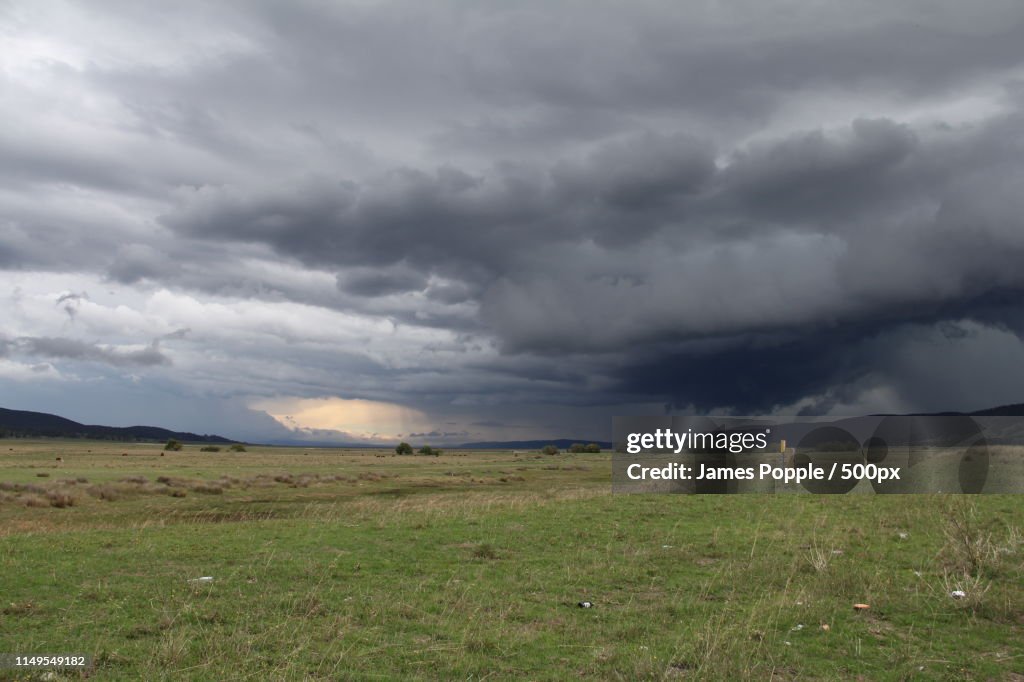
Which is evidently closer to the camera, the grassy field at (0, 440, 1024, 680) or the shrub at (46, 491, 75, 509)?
the grassy field at (0, 440, 1024, 680)

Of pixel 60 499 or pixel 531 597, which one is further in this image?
pixel 60 499

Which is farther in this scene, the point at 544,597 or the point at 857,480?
the point at 857,480

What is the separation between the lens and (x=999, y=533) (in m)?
20.9

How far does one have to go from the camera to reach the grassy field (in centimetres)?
1048

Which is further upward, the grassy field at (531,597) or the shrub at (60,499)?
the grassy field at (531,597)

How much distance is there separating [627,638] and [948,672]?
484cm

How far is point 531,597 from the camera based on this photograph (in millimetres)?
14750

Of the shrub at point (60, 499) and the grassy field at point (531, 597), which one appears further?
the shrub at point (60, 499)

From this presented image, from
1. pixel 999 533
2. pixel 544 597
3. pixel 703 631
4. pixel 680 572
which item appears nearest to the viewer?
pixel 703 631

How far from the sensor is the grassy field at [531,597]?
34.4 feet

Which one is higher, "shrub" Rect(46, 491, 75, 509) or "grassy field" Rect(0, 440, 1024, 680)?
"grassy field" Rect(0, 440, 1024, 680)

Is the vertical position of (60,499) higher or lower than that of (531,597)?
lower

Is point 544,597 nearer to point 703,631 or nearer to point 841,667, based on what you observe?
point 703,631

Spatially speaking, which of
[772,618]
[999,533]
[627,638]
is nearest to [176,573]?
[627,638]
